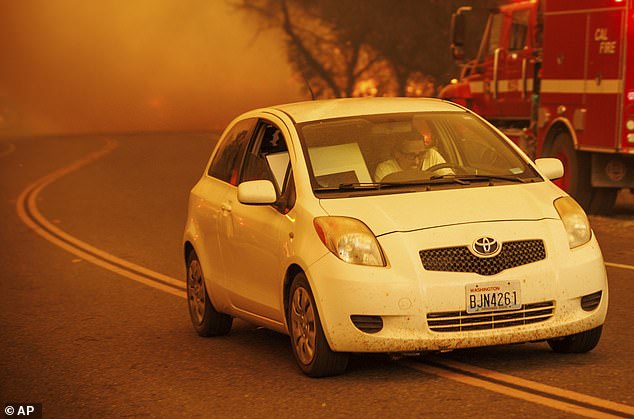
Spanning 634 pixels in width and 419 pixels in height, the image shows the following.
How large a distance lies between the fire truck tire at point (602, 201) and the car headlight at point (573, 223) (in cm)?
1028

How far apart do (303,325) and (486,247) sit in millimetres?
1113

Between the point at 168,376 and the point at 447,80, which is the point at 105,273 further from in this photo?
the point at 447,80

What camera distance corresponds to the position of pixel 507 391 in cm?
756

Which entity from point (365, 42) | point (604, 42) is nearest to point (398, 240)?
point (604, 42)

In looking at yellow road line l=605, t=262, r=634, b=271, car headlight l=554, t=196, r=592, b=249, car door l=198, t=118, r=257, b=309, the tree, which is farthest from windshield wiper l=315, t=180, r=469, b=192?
the tree

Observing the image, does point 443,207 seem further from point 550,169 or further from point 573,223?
point 550,169

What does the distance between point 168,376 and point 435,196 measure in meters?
1.83

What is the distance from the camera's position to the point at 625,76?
17141 millimetres

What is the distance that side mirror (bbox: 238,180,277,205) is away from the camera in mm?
8625

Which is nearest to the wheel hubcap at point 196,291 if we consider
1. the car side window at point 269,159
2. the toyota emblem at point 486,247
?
the car side window at point 269,159

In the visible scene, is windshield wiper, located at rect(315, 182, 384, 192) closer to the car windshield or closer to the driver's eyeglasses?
the car windshield

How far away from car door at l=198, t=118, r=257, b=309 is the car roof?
43 cm

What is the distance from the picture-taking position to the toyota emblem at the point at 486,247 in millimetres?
7840

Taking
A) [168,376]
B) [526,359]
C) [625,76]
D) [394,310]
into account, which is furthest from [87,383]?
[625,76]
